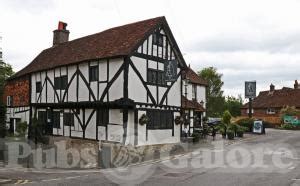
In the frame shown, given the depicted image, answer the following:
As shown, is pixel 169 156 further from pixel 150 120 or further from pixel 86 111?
pixel 86 111

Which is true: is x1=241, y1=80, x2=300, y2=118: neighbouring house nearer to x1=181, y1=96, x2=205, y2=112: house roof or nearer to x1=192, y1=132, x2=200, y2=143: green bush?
x1=181, y1=96, x2=205, y2=112: house roof

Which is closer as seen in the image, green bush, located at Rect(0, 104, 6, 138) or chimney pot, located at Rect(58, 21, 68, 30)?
green bush, located at Rect(0, 104, 6, 138)

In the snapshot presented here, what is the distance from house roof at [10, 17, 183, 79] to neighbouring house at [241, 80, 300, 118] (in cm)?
3733

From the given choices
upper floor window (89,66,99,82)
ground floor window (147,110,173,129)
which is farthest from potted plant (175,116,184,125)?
upper floor window (89,66,99,82)

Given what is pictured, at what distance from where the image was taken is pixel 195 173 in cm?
1680

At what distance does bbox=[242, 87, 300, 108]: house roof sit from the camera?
58938 mm

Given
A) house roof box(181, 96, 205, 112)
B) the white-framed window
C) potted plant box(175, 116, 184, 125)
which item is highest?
house roof box(181, 96, 205, 112)

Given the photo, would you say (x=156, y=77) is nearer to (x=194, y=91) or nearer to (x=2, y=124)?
(x=2, y=124)

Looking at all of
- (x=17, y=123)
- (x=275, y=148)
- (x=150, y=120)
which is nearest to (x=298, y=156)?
(x=275, y=148)

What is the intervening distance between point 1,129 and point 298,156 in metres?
21.0

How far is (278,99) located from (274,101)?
68 centimetres

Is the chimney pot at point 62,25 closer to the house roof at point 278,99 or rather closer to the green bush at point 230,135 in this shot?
the green bush at point 230,135

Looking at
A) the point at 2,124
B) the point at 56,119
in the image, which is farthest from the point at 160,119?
the point at 2,124

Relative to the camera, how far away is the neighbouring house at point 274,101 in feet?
194
